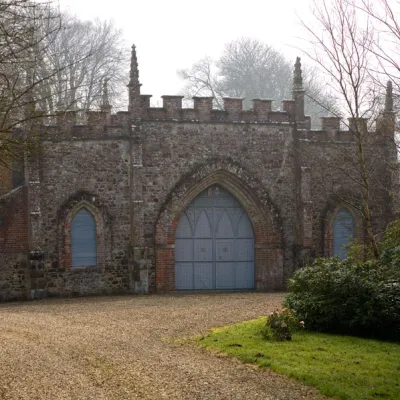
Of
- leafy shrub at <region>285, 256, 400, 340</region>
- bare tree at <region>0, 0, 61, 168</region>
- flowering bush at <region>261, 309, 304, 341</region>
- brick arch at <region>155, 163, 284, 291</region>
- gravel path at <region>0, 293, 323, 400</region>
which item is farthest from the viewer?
brick arch at <region>155, 163, 284, 291</region>

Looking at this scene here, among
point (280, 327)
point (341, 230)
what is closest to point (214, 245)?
point (341, 230)

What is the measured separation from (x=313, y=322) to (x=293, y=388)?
4566mm

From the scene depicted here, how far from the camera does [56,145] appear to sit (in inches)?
936

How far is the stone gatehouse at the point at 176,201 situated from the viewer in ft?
76.9

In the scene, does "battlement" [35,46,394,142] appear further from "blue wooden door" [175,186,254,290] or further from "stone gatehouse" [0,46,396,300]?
"blue wooden door" [175,186,254,290]

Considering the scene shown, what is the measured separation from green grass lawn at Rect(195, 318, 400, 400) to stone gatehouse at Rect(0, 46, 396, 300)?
9711mm

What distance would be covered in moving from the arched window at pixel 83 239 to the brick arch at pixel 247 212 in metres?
2.15

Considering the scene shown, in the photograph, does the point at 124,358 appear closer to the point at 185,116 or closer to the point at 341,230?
the point at 185,116

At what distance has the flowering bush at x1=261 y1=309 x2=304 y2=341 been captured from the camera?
44.0 ft

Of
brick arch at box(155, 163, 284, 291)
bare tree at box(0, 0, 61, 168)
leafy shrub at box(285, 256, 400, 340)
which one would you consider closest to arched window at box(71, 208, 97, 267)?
brick arch at box(155, 163, 284, 291)

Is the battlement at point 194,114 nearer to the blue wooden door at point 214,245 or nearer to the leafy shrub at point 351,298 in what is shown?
the blue wooden door at point 214,245

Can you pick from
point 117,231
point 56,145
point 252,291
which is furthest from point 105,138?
point 252,291

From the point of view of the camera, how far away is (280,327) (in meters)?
13.5

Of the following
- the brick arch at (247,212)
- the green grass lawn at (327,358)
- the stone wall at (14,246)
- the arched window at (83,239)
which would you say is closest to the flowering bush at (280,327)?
the green grass lawn at (327,358)
